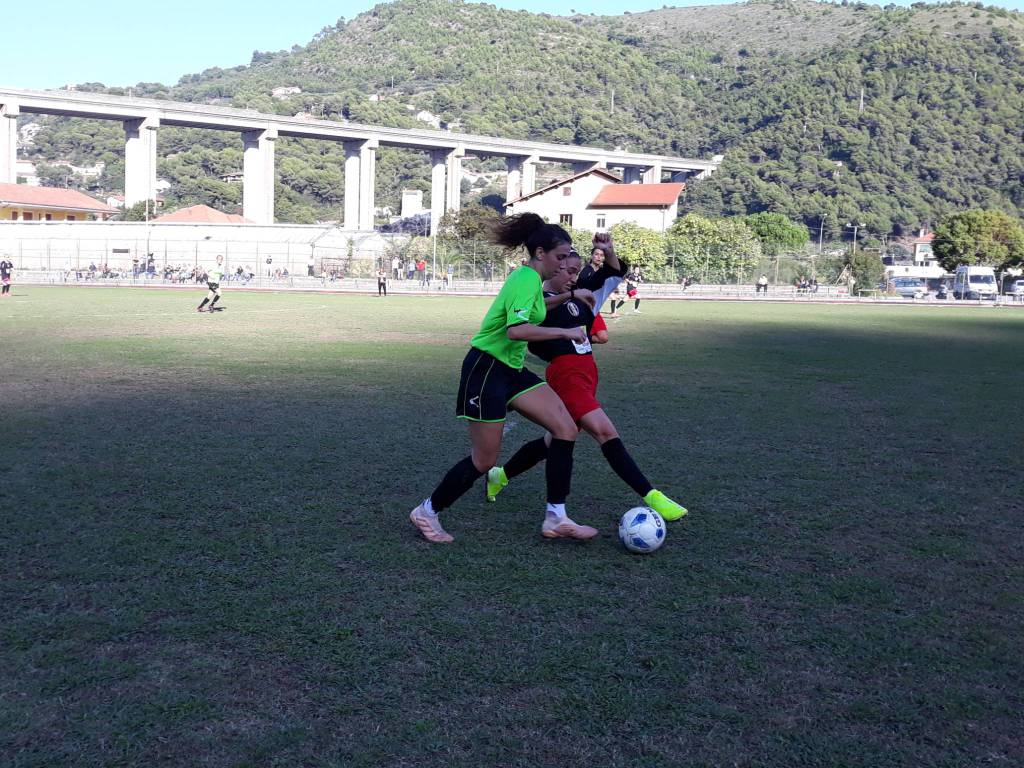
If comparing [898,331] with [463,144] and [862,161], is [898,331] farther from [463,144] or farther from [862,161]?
[862,161]

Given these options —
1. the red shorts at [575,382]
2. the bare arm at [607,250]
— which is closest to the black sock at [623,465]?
the red shorts at [575,382]

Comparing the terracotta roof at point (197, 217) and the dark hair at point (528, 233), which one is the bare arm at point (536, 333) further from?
the terracotta roof at point (197, 217)

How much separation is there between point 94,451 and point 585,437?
172 inches

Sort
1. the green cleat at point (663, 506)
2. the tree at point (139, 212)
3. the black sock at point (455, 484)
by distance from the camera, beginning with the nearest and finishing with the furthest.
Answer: the black sock at point (455, 484) < the green cleat at point (663, 506) < the tree at point (139, 212)

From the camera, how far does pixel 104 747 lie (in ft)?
10.4

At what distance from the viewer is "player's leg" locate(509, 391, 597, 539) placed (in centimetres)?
570

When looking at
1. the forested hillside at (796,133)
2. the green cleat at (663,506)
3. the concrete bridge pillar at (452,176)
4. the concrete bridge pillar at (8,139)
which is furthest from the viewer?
the forested hillside at (796,133)

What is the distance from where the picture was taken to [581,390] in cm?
608

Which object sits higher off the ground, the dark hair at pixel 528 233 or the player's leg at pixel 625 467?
the dark hair at pixel 528 233

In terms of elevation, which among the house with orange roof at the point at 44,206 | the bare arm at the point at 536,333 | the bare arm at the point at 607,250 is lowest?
the bare arm at the point at 536,333

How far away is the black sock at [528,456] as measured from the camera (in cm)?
627

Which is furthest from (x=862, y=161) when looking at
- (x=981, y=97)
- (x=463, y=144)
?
(x=463, y=144)

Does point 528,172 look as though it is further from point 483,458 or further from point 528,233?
point 483,458

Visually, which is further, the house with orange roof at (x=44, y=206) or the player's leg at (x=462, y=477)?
the house with orange roof at (x=44, y=206)
